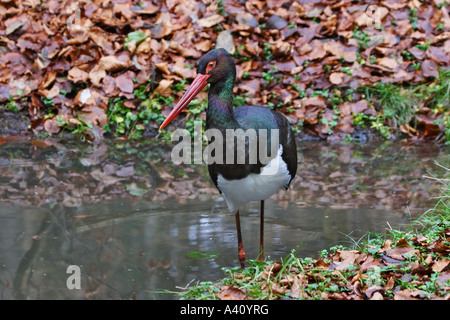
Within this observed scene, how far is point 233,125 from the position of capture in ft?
13.3

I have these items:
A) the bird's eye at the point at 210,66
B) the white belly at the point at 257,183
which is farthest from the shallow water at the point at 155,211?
the bird's eye at the point at 210,66

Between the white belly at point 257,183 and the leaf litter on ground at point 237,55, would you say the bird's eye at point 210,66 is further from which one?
the leaf litter on ground at point 237,55

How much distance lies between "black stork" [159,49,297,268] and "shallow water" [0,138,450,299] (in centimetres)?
51

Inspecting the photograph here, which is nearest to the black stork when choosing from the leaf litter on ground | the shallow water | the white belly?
the white belly

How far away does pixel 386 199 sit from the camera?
5.57m

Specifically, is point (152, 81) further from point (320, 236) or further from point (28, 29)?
point (320, 236)

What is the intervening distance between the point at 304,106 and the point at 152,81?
1863mm

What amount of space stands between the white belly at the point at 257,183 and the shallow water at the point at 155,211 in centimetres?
46

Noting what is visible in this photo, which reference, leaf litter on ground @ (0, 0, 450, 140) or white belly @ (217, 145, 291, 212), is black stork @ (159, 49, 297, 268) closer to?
white belly @ (217, 145, 291, 212)

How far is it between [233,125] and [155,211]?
5.11 ft

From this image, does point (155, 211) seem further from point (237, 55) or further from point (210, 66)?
point (237, 55)

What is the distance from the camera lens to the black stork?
13.4ft

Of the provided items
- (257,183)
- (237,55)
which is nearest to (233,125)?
(257,183)
